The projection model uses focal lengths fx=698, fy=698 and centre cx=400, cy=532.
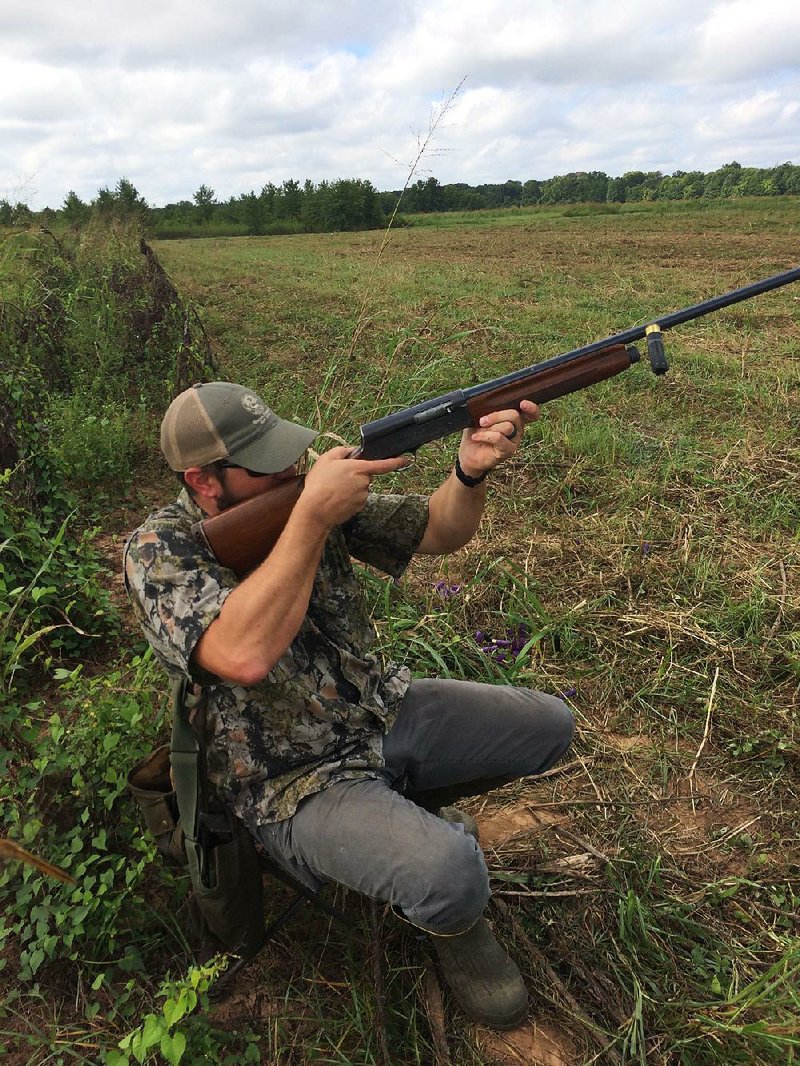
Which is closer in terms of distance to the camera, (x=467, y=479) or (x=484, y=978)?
(x=484, y=978)

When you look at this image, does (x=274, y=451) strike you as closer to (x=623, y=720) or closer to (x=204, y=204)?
(x=623, y=720)

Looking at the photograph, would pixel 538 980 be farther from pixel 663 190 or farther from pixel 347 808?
pixel 663 190

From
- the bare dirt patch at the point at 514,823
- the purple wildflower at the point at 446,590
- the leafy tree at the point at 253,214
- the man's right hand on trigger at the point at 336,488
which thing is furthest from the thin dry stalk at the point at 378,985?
the leafy tree at the point at 253,214

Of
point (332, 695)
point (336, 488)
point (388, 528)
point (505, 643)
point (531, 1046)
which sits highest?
point (336, 488)

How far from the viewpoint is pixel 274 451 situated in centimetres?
202

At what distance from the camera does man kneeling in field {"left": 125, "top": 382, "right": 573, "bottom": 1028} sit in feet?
5.91

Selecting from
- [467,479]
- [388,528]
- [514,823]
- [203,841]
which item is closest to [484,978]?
[514,823]

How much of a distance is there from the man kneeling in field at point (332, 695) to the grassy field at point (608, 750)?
0.28 m

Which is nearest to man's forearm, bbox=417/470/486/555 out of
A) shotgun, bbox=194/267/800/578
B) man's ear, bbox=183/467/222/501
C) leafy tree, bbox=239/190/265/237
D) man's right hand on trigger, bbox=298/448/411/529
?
shotgun, bbox=194/267/800/578

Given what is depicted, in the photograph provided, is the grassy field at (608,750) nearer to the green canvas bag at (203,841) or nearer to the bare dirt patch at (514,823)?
the bare dirt patch at (514,823)

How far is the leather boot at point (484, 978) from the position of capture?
199 centimetres

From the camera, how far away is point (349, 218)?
4250 cm

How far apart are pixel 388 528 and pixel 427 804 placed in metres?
0.98

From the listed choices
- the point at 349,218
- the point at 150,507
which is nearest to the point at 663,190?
the point at 349,218
